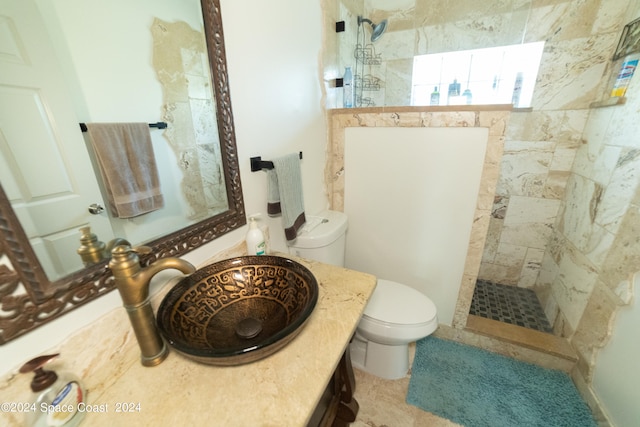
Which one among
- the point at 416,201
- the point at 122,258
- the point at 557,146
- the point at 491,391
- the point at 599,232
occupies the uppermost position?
the point at 557,146

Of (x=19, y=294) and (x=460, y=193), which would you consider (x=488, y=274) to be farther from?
(x=19, y=294)

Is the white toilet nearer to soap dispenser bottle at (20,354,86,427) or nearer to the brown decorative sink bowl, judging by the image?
the brown decorative sink bowl

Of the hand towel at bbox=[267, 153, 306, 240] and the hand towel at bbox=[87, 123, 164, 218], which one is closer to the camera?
the hand towel at bbox=[87, 123, 164, 218]

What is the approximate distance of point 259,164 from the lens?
3.43 feet

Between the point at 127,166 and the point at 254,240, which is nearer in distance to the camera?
the point at 127,166

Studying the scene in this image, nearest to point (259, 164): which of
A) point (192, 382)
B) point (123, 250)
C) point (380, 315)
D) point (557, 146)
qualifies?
point (123, 250)

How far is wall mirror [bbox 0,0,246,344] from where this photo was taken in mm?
449

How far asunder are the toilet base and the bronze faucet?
1145 mm

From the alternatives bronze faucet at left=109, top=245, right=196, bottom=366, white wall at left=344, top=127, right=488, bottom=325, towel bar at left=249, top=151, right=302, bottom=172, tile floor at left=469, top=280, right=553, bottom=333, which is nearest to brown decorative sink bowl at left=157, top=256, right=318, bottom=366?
bronze faucet at left=109, top=245, right=196, bottom=366

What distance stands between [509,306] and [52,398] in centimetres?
247

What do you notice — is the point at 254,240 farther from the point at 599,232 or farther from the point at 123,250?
the point at 599,232

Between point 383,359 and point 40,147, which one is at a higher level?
point 40,147

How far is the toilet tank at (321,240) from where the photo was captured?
4.20 ft

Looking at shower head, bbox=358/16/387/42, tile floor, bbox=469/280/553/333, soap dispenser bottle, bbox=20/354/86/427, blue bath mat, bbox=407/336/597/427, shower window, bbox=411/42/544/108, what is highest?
shower head, bbox=358/16/387/42
